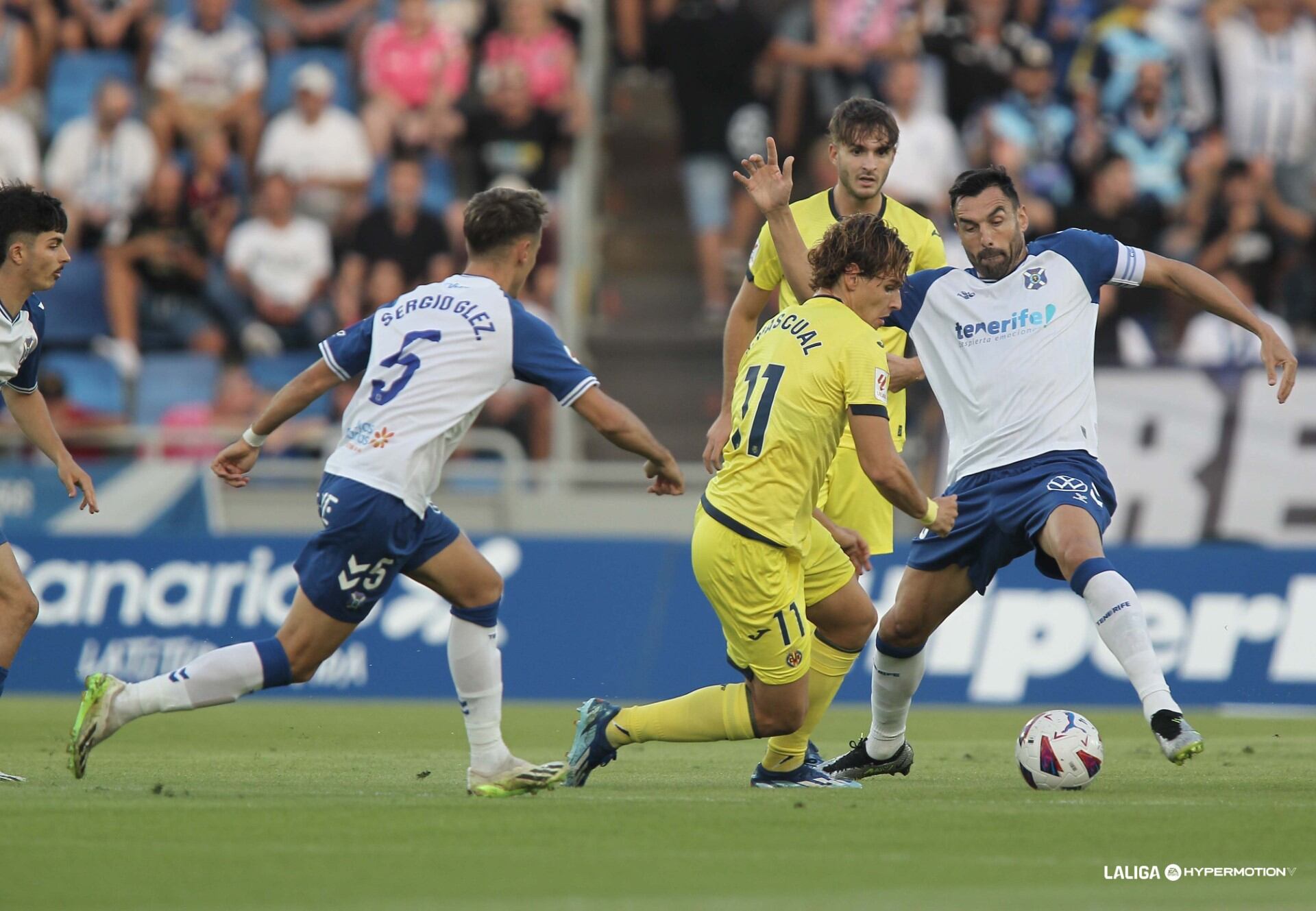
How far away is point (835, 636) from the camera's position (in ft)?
26.7

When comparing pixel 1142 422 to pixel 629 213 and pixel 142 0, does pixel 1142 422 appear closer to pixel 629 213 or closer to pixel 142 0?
pixel 629 213

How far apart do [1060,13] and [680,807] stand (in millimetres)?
12644

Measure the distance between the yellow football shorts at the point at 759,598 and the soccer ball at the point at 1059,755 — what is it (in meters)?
1.08

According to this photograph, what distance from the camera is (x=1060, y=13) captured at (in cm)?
1766

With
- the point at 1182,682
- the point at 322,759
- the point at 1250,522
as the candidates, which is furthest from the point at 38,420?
the point at 1250,522

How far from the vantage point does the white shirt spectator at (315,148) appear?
58.1ft

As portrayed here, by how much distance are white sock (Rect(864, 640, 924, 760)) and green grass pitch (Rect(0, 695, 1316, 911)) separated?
30 cm

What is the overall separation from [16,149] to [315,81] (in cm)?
289

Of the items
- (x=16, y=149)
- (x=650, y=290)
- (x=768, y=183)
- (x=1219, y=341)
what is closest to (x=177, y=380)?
(x=16, y=149)

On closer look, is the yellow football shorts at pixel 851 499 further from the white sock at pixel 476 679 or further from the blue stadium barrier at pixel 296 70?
the blue stadium barrier at pixel 296 70

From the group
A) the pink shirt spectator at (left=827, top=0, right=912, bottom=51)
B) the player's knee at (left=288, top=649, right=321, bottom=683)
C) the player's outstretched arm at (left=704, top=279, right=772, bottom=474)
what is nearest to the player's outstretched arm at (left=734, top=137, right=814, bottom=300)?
the player's outstretched arm at (left=704, top=279, right=772, bottom=474)

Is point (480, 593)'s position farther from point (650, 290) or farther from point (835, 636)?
point (650, 290)

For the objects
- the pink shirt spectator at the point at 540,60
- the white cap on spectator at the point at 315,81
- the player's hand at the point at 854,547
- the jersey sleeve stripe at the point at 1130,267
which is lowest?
the player's hand at the point at 854,547

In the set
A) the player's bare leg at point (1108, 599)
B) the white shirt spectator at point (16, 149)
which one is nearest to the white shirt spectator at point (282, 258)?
the white shirt spectator at point (16, 149)
